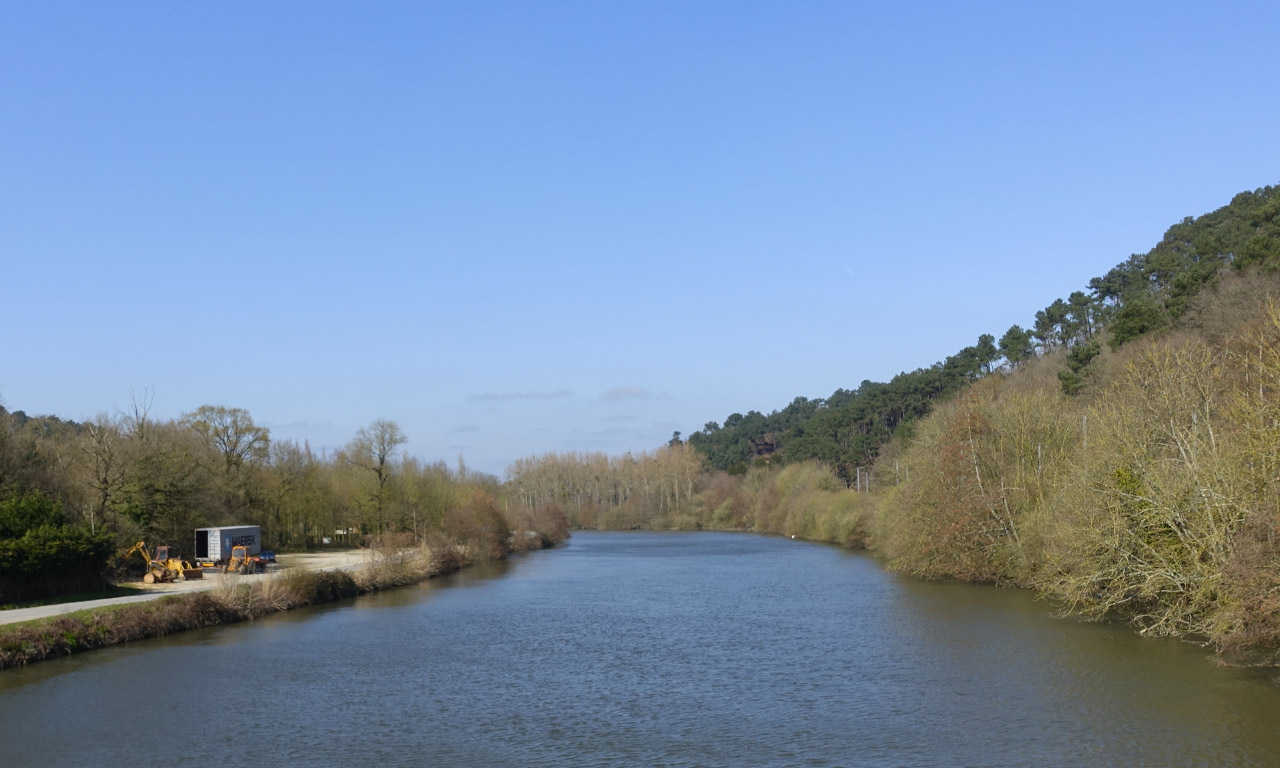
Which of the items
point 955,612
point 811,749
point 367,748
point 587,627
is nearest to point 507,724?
point 367,748

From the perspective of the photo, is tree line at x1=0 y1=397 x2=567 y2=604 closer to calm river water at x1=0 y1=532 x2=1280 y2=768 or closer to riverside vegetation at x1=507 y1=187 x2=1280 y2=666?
calm river water at x1=0 y1=532 x2=1280 y2=768

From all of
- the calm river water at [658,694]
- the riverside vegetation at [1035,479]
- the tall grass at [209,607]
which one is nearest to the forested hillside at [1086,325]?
the riverside vegetation at [1035,479]

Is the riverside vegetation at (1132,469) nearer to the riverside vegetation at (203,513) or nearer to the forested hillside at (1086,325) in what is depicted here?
the forested hillside at (1086,325)

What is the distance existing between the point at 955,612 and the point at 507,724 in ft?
60.4

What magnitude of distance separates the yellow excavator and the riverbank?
1.92m

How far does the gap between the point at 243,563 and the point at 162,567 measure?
404 cm

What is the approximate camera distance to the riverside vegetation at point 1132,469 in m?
20.8

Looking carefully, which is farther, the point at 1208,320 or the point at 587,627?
the point at 1208,320

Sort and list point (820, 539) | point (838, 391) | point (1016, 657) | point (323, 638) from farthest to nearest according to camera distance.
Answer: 1. point (838, 391)
2. point (820, 539)
3. point (323, 638)
4. point (1016, 657)

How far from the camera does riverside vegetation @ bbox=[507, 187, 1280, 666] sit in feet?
68.2

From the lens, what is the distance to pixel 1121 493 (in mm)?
24000

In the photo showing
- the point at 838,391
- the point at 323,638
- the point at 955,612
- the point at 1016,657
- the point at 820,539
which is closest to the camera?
the point at 1016,657

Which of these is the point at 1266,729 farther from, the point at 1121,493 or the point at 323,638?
the point at 323,638

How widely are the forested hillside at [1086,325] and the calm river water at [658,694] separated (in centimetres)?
2043
